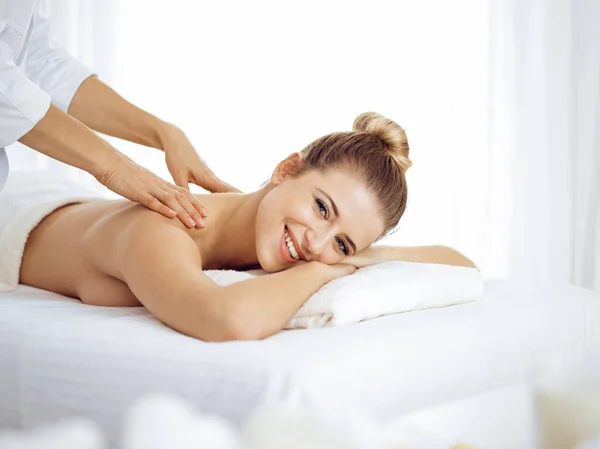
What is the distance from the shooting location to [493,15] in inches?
137

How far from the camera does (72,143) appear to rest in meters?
1.75

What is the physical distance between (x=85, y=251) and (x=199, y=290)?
539 millimetres

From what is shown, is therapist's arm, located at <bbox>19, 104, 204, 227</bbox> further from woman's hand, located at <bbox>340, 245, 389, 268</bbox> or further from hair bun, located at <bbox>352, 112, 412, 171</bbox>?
hair bun, located at <bbox>352, 112, 412, 171</bbox>

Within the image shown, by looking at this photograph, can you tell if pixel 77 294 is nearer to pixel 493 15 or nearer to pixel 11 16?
pixel 11 16

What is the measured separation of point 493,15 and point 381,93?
578 millimetres

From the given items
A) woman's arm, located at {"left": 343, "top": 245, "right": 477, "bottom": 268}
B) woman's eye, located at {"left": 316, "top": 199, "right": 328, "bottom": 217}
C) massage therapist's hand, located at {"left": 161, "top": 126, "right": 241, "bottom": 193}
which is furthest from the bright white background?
woman's eye, located at {"left": 316, "top": 199, "right": 328, "bottom": 217}

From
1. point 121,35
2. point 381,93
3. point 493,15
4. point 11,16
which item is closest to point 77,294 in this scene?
point 11,16

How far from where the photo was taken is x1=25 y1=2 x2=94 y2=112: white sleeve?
2.37 meters

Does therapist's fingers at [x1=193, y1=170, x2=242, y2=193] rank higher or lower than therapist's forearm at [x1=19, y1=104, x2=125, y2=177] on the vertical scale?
lower

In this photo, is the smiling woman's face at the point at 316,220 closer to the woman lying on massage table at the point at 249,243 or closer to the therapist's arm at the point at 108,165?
the woman lying on massage table at the point at 249,243

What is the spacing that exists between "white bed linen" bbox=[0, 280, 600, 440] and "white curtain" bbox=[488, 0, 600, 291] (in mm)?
1868

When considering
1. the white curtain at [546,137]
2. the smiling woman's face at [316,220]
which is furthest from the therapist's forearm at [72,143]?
the white curtain at [546,137]

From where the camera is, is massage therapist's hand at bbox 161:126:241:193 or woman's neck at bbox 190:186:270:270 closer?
woman's neck at bbox 190:186:270:270

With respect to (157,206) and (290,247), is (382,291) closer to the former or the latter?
(290,247)
